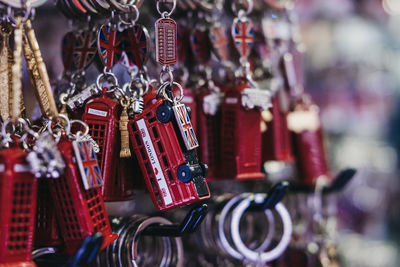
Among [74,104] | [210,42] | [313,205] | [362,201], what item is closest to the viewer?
[74,104]

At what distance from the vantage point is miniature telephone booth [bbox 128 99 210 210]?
88cm

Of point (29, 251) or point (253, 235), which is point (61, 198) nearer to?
point (29, 251)

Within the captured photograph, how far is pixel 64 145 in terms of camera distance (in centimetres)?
80

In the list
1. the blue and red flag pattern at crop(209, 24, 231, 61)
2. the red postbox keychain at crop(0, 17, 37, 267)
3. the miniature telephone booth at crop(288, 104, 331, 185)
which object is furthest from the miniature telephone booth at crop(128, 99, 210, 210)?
the miniature telephone booth at crop(288, 104, 331, 185)

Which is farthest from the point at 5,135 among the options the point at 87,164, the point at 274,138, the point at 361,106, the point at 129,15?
the point at 361,106

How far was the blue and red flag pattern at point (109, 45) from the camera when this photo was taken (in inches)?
39.5

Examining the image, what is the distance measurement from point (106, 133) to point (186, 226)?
0.23 meters

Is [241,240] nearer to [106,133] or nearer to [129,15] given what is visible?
[106,133]

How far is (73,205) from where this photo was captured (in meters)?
0.80

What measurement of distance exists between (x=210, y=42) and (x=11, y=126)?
1.80 feet

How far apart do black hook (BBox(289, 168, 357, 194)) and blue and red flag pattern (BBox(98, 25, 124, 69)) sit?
694 millimetres

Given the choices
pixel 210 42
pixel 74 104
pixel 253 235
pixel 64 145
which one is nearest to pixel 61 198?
pixel 64 145

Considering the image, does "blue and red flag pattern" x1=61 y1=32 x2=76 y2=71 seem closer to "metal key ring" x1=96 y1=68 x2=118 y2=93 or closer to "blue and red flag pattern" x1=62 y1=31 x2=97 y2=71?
"blue and red flag pattern" x1=62 y1=31 x2=97 y2=71

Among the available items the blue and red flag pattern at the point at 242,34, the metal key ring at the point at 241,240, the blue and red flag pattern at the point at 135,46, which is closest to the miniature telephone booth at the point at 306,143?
the metal key ring at the point at 241,240
